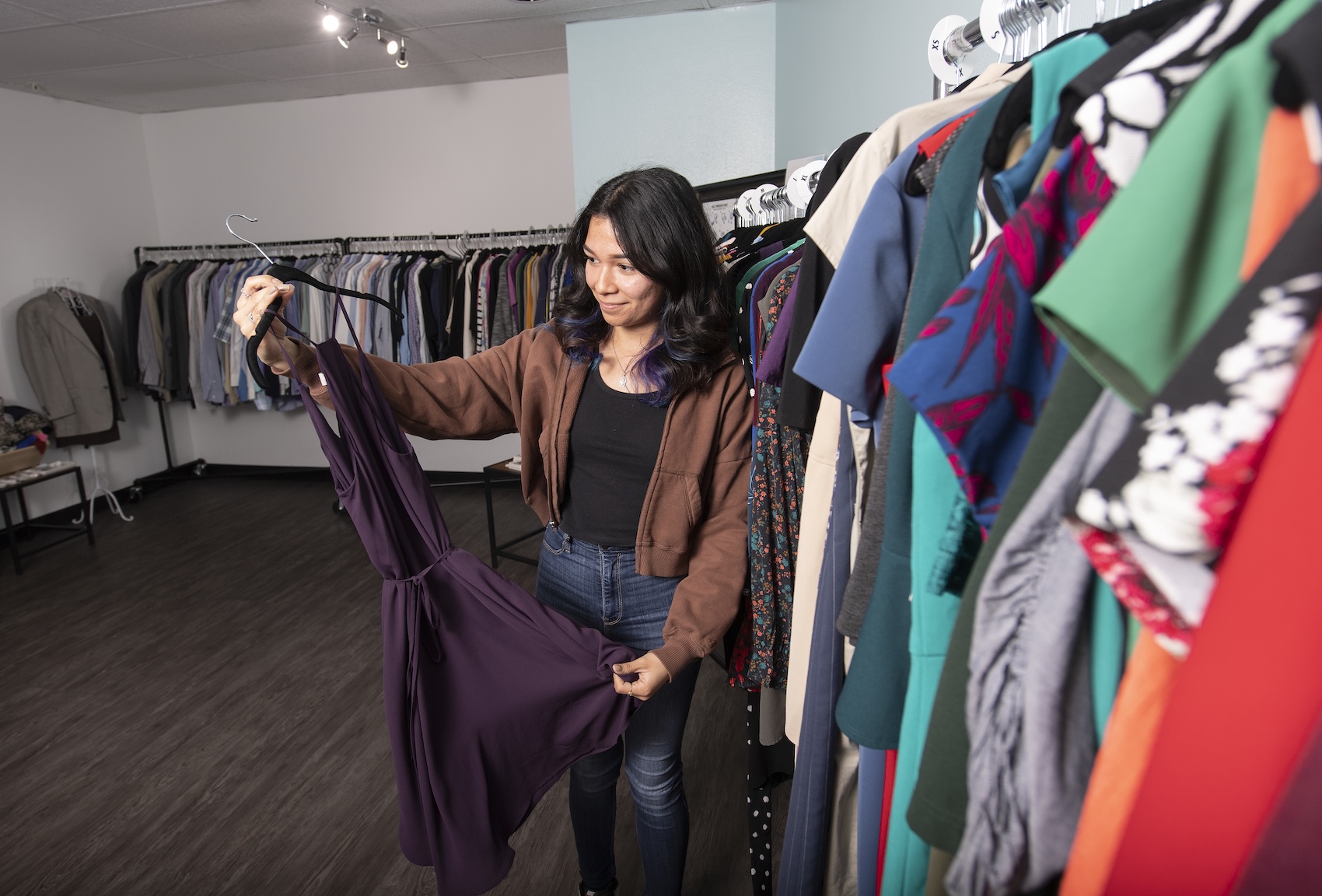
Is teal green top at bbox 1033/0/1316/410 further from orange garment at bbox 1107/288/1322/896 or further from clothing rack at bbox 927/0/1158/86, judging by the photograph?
clothing rack at bbox 927/0/1158/86

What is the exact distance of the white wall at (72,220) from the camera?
4211 mm

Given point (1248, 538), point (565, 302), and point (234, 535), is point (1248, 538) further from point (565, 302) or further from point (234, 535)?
point (234, 535)

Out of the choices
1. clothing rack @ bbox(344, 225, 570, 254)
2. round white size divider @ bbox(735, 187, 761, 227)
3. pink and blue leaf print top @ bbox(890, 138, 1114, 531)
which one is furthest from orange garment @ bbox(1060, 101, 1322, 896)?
clothing rack @ bbox(344, 225, 570, 254)

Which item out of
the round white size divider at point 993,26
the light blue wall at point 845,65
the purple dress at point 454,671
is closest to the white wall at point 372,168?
the light blue wall at point 845,65

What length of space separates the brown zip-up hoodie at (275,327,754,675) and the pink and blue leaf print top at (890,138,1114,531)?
2.58 ft

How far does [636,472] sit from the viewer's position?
4.50 ft

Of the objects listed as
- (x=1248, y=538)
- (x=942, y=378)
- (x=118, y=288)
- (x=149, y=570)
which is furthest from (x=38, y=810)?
(x=118, y=288)

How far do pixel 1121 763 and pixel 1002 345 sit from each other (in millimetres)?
279

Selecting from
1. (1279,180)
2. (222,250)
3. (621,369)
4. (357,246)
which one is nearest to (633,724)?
(621,369)

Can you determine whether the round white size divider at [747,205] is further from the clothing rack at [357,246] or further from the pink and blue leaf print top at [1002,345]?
the clothing rack at [357,246]

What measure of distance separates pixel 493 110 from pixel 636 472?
4087 millimetres

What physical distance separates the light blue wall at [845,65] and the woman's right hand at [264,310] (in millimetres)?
1229

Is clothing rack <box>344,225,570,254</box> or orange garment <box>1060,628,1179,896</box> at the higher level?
clothing rack <box>344,225,570,254</box>

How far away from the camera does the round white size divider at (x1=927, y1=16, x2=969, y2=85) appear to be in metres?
0.97
